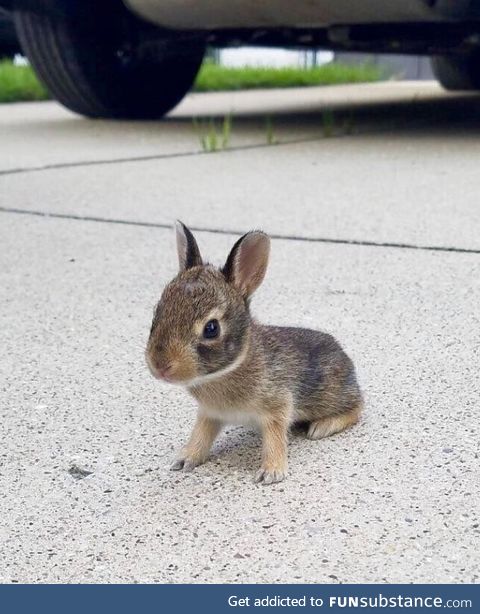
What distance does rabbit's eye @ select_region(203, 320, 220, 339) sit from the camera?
2012mm

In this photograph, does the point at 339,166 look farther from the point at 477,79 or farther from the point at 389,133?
the point at 477,79

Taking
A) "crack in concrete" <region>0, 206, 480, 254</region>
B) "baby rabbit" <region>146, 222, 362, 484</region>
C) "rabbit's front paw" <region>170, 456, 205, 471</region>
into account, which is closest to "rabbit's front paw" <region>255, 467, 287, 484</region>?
"baby rabbit" <region>146, 222, 362, 484</region>

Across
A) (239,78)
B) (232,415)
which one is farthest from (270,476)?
(239,78)

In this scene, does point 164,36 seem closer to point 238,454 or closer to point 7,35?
point 7,35

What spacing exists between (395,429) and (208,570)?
70cm

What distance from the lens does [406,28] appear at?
23.2 feet

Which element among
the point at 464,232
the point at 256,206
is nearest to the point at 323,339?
the point at 464,232

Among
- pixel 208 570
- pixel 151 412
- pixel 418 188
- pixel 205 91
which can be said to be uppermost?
pixel 208 570

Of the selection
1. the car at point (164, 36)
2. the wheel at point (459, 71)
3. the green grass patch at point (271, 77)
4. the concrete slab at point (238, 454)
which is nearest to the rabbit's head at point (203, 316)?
the concrete slab at point (238, 454)

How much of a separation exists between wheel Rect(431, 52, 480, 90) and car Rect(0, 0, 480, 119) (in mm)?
3252

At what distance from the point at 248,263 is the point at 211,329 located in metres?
0.21

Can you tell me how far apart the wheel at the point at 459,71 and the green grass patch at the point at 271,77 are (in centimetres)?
220

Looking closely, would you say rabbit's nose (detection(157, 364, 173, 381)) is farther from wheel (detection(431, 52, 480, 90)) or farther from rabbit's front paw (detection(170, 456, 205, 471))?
wheel (detection(431, 52, 480, 90))

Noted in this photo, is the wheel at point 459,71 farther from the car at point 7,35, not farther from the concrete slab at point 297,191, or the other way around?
the concrete slab at point 297,191
